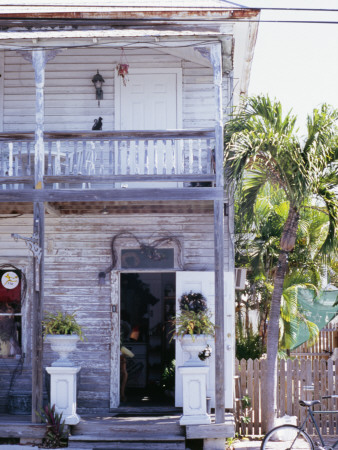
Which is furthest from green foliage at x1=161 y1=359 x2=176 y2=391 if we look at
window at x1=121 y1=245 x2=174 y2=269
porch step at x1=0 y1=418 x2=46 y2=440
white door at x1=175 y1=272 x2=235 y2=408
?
porch step at x1=0 y1=418 x2=46 y2=440

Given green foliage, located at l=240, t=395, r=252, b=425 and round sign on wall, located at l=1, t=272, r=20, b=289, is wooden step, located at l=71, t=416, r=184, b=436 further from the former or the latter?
round sign on wall, located at l=1, t=272, r=20, b=289

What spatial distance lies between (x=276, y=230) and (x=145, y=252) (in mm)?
4847

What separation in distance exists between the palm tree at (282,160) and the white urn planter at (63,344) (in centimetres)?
314

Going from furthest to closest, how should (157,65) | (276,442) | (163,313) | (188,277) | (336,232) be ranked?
(163,313)
(157,65)
(188,277)
(336,232)
(276,442)

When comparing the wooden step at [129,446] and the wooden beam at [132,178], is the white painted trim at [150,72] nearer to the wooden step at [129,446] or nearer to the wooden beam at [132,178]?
the wooden beam at [132,178]

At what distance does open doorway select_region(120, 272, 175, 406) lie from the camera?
14.3m

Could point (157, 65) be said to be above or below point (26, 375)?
above

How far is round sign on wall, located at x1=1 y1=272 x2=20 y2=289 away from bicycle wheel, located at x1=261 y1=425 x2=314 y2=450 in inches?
195

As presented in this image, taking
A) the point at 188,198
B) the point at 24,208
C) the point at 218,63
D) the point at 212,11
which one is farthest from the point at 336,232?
the point at 24,208

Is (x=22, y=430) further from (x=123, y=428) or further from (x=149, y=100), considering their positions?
(x=149, y=100)

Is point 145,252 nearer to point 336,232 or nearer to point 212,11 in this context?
point 336,232

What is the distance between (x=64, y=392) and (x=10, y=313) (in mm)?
2450

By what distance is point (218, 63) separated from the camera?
10148mm

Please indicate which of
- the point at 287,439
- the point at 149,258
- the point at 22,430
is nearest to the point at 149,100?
the point at 149,258
